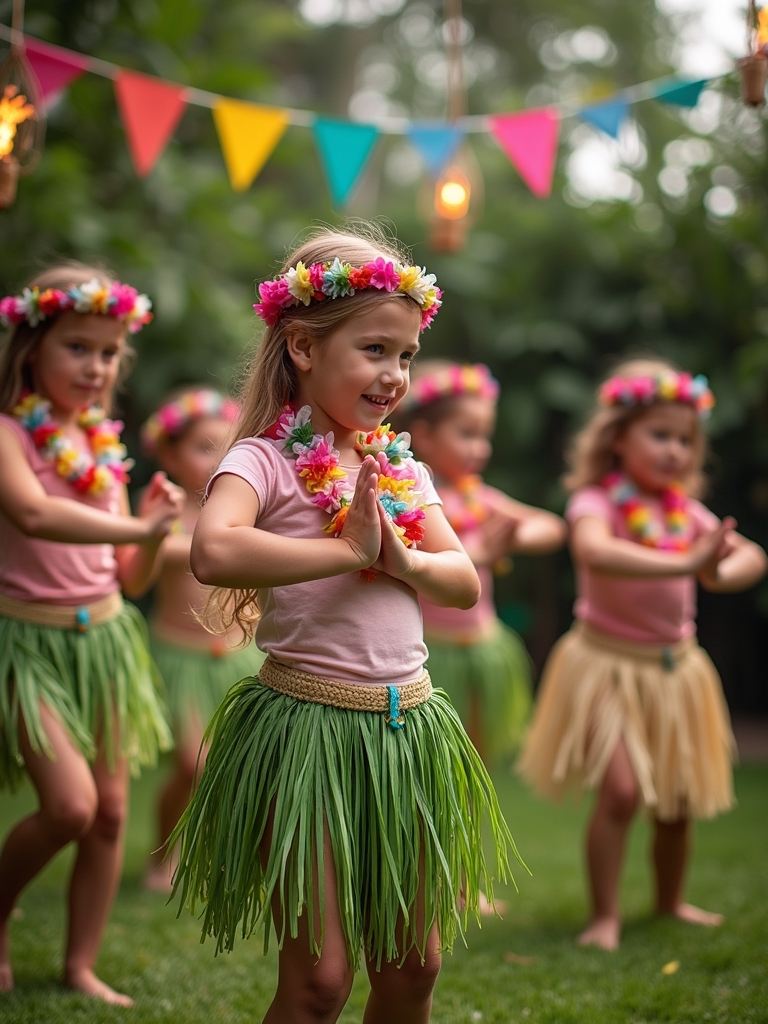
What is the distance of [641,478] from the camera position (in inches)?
132

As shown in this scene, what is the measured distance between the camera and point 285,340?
2.02 meters

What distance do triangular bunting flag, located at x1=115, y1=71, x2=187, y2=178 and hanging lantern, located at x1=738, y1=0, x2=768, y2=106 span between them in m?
2.17

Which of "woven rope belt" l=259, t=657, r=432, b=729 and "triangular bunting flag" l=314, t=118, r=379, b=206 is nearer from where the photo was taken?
"woven rope belt" l=259, t=657, r=432, b=729

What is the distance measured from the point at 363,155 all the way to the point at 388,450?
96.6 inches

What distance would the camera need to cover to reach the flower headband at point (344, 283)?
1.87 meters

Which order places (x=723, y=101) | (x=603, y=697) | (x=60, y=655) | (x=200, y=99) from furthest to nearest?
(x=723, y=101)
(x=200, y=99)
(x=603, y=697)
(x=60, y=655)

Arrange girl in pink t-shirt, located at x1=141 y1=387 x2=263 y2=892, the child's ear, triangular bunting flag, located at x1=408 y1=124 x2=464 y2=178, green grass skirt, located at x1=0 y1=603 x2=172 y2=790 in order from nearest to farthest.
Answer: the child's ear → green grass skirt, located at x1=0 y1=603 x2=172 y2=790 → girl in pink t-shirt, located at x1=141 y1=387 x2=263 y2=892 → triangular bunting flag, located at x1=408 y1=124 x2=464 y2=178

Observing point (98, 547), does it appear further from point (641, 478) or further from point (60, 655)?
point (641, 478)

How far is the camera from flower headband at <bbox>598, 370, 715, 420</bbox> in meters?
3.28

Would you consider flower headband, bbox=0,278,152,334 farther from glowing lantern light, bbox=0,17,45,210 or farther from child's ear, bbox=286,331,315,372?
child's ear, bbox=286,331,315,372

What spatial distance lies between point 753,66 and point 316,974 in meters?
2.07

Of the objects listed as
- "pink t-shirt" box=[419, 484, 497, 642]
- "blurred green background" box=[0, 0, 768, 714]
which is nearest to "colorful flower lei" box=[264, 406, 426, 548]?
"pink t-shirt" box=[419, 484, 497, 642]

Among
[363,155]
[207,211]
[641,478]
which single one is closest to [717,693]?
[641,478]

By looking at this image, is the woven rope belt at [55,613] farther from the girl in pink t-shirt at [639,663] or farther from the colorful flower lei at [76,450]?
the girl in pink t-shirt at [639,663]
